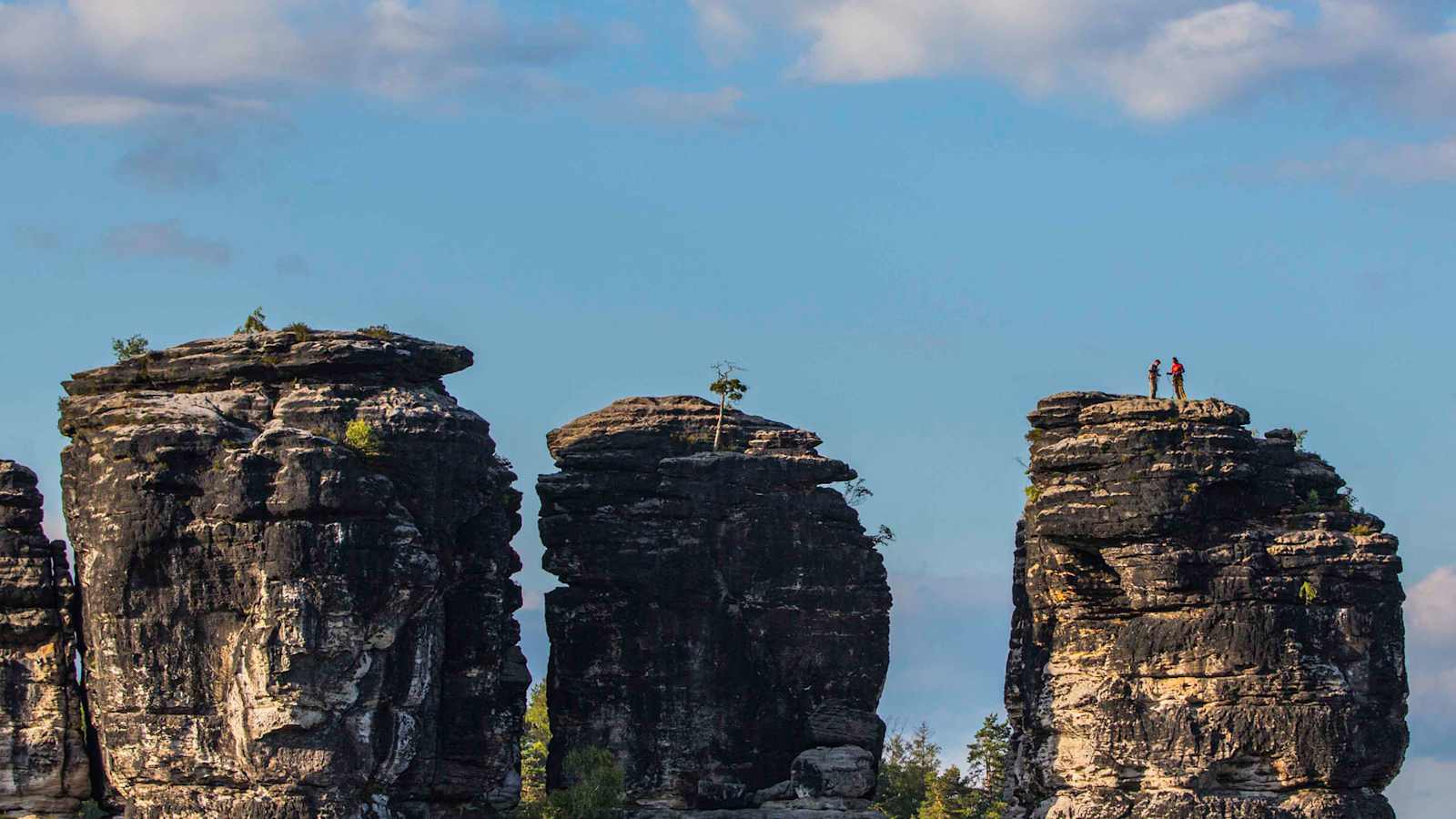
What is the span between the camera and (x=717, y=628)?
117188 mm

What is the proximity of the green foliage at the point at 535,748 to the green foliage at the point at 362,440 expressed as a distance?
1921cm

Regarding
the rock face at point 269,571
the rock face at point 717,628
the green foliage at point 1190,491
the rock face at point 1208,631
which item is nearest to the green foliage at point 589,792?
the rock face at point 717,628

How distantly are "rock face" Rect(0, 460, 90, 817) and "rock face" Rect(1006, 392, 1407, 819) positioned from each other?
2367 cm

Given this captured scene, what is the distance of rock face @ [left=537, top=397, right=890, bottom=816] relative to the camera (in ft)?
383

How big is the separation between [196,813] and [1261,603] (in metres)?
25.7

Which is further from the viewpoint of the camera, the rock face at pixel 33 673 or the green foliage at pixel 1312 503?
the green foliage at pixel 1312 503

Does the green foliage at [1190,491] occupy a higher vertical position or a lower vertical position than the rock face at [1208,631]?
higher

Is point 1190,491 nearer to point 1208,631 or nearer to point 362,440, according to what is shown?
point 1208,631

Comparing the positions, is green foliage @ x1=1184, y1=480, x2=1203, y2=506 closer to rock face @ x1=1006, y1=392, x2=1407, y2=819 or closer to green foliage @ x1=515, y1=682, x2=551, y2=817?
rock face @ x1=1006, y1=392, x2=1407, y2=819

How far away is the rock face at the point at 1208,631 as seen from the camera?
340 feet

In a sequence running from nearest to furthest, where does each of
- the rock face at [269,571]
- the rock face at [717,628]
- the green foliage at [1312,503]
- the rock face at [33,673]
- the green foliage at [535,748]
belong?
1. the rock face at [269,571]
2. the rock face at [33,673]
3. the green foliage at [1312,503]
4. the rock face at [717,628]
5. the green foliage at [535,748]

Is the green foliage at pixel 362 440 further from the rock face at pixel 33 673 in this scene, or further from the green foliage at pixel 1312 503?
the green foliage at pixel 1312 503

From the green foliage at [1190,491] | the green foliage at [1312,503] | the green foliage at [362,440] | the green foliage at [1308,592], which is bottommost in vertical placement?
the green foliage at [1308,592]

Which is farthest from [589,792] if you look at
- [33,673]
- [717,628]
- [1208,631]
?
[1208,631]
